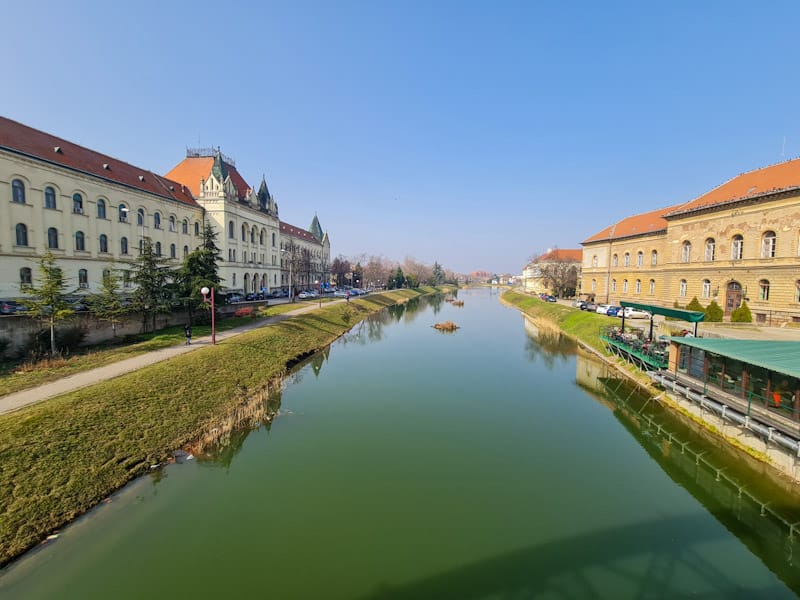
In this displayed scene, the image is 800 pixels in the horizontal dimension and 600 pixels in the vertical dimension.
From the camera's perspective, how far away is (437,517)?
7730mm

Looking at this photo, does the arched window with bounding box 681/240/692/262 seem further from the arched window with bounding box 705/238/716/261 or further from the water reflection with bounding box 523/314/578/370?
the water reflection with bounding box 523/314/578/370

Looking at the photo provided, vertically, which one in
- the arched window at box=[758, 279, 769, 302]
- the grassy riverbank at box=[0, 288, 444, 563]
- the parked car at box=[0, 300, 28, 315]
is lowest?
the grassy riverbank at box=[0, 288, 444, 563]

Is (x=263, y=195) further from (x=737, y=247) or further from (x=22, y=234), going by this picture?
(x=737, y=247)

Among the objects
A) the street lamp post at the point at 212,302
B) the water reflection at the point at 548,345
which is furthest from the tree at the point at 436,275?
the street lamp post at the point at 212,302

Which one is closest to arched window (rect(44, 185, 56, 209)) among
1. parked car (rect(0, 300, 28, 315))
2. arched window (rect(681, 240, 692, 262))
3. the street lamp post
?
parked car (rect(0, 300, 28, 315))

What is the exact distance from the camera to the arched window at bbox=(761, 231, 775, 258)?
76.7ft

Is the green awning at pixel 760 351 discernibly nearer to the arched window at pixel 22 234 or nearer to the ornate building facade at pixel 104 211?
the ornate building facade at pixel 104 211

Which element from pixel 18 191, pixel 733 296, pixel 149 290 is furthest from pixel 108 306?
pixel 733 296

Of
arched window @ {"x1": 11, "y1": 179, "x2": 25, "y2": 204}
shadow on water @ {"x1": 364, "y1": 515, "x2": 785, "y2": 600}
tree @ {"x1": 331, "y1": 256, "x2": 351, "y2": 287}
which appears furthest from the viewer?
tree @ {"x1": 331, "y1": 256, "x2": 351, "y2": 287}

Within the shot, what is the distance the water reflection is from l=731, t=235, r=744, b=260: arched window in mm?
12300

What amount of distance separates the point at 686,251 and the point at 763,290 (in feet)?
23.0

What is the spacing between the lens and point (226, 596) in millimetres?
5742

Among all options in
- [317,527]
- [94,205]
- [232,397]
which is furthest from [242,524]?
[94,205]

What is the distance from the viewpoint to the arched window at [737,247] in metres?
25.4
